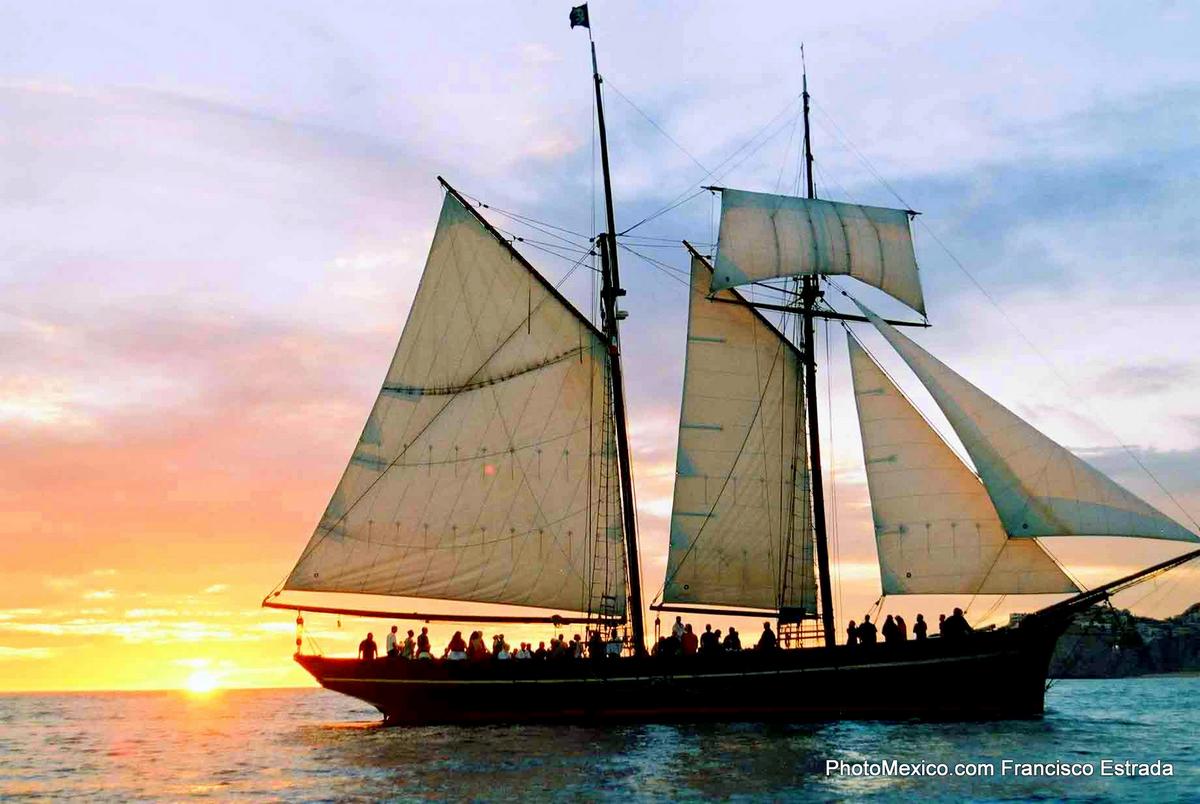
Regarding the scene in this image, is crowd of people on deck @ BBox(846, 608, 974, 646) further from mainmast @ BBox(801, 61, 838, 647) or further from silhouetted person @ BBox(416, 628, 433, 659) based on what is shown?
silhouetted person @ BBox(416, 628, 433, 659)

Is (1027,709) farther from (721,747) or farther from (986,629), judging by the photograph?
(721,747)

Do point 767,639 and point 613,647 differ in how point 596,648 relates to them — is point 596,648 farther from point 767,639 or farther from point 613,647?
point 767,639

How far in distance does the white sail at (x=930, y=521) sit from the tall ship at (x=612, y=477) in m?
0.11

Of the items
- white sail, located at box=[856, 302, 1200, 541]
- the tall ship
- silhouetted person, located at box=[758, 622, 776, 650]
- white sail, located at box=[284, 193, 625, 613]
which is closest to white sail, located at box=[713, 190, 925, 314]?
the tall ship

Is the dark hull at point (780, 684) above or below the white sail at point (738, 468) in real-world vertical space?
below

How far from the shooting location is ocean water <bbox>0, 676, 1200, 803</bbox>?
31.0 metres

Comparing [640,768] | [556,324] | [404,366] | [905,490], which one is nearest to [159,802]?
[640,768]

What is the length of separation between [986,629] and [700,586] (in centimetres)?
1121

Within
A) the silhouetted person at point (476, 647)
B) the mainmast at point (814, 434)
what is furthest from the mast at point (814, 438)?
the silhouetted person at point (476, 647)

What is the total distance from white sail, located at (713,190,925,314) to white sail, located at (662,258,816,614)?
69.4 inches

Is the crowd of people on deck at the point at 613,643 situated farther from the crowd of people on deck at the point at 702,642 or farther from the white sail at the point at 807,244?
the white sail at the point at 807,244

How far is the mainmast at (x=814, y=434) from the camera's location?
48844 mm

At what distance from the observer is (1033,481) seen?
4266 centimetres

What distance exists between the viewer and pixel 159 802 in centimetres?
3475
